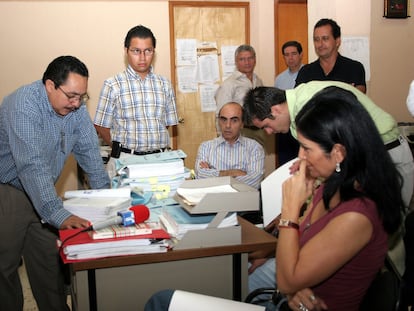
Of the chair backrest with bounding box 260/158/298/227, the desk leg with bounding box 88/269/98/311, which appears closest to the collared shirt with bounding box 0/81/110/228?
the desk leg with bounding box 88/269/98/311

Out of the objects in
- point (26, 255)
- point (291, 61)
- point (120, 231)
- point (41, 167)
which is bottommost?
point (26, 255)

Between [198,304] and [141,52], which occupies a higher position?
[141,52]

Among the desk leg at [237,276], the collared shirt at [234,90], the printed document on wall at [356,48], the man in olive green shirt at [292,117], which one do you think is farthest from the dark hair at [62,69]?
the printed document on wall at [356,48]

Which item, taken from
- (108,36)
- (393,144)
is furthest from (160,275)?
(108,36)

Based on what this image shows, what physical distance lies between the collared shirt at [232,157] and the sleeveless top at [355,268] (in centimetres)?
175

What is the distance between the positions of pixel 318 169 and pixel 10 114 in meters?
1.38

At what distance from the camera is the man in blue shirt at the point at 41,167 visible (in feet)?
6.45

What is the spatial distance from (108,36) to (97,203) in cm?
305

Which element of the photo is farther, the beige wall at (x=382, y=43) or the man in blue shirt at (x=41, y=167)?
the beige wall at (x=382, y=43)

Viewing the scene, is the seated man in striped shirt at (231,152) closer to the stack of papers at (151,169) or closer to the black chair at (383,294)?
the stack of papers at (151,169)

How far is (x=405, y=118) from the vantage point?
14.6 ft

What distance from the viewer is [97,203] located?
1934 mm

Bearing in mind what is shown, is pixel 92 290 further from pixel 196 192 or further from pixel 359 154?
pixel 359 154

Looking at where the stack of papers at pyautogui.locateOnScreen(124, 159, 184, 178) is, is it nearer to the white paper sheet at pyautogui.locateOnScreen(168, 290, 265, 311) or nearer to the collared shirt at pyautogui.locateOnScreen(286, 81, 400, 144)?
the collared shirt at pyautogui.locateOnScreen(286, 81, 400, 144)
